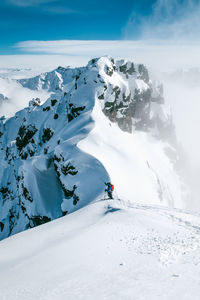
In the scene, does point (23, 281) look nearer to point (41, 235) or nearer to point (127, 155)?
point (41, 235)

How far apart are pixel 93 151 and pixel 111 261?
974 inches

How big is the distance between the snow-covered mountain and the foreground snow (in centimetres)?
1063

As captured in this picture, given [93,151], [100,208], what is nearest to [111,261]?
[100,208]

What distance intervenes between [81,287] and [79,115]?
4421cm

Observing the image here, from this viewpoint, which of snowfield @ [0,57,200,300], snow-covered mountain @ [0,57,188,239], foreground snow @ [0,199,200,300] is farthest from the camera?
snow-covered mountain @ [0,57,188,239]

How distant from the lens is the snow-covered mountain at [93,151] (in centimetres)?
2978

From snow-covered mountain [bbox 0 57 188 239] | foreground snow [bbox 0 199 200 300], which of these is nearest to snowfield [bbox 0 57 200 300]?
foreground snow [bbox 0 199 200 300]

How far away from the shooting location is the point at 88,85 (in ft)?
174

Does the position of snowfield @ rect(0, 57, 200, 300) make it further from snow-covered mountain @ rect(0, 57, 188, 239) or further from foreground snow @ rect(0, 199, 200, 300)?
snow-covered mountain @ rect(0, 57, 188, 239)

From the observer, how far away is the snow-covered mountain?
29.8m

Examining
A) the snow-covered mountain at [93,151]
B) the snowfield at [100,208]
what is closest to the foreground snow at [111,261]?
the snowfield at [100,208]

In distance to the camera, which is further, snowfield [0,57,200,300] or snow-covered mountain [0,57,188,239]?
snow-covered mountain [0,57,188,239]

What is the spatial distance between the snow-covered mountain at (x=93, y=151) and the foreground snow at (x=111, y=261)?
10.6 metres

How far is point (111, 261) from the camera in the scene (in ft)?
27.0
